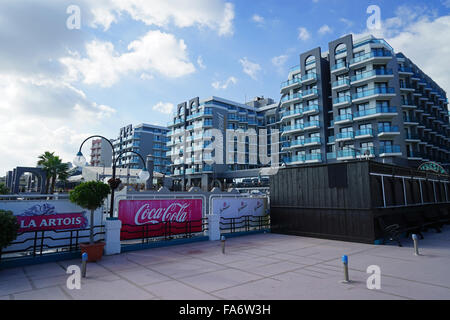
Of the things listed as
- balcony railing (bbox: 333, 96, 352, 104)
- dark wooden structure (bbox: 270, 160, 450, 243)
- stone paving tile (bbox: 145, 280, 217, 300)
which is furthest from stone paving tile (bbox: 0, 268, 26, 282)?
balcony railing (bbox: 333, 96, 352, 104)

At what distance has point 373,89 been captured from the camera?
4106cm

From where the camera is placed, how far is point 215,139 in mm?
66812

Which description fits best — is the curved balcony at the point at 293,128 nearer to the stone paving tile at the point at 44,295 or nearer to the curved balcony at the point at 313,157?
the curved balcony at the point at 313,157

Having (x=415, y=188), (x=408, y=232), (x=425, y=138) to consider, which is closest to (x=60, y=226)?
(x=408, y=232)

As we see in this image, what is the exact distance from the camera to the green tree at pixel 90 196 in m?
9.94

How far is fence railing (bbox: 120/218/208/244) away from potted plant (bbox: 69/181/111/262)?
2.47 m

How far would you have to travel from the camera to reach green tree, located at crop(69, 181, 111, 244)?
994cm

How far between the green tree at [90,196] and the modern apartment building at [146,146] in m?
78.8

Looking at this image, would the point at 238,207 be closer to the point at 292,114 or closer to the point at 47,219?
the point at 47,219

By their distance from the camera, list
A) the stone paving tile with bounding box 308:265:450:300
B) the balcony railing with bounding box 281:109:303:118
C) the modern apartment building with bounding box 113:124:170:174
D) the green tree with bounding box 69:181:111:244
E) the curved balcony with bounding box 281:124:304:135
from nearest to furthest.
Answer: the stone paving tile with bounding box 308:265:450:300
the green tree with bounding box 69:181:111:244
the curved balcony with bounding box 281:124:304:135
the balcony railing with bounding box 281:109:303:118
the modern apartment building with bounding box 113:124:170:174

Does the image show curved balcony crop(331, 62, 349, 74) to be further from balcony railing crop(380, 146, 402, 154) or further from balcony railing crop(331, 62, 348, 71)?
balcony railing crop(380, 146, 402, 154)

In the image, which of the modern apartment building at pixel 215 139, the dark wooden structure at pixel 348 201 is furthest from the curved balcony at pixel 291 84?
the dark wooden structure at pixel 348 201
